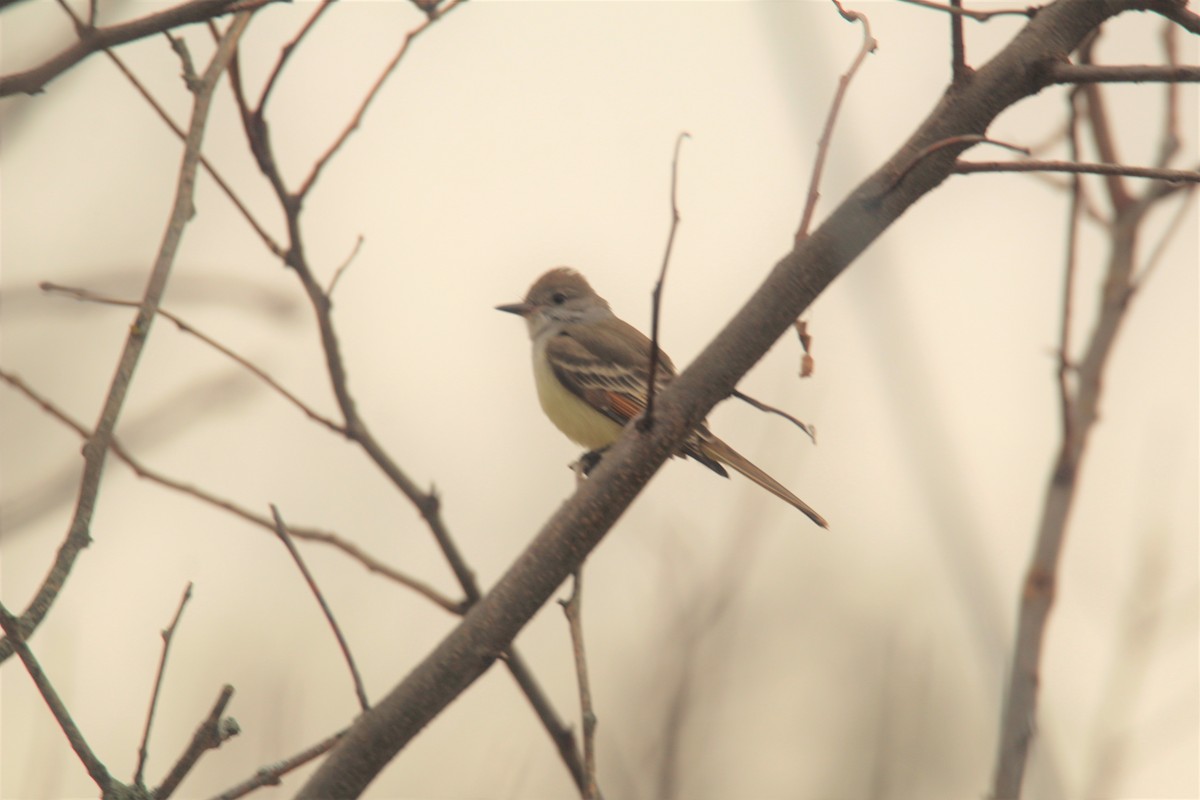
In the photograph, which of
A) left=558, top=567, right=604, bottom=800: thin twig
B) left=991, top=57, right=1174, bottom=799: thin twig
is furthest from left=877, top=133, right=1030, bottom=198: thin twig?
left=991, top=57, right=1174, bottom=799: thin twig

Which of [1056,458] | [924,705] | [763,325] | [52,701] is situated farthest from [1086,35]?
[924,705]

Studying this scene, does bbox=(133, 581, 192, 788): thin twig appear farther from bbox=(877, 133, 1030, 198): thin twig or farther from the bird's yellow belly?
the bird's yellow belly

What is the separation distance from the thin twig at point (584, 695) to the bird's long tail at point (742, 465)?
2.53 m

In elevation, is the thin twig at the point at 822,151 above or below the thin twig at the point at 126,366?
above

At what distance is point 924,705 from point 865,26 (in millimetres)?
3696

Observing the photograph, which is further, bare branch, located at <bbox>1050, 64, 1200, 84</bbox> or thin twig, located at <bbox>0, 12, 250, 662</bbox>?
thin twig, located at <bbox>0, 12, 250, 662</bbox>

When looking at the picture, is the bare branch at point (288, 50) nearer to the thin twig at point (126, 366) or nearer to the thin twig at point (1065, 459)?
the thin twig at point (126, 366)

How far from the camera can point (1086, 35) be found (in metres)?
2.90

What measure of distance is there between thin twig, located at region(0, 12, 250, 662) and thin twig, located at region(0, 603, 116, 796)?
0.09 ft

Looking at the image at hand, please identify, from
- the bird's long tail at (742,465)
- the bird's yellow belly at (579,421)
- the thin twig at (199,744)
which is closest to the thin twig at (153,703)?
the thin twig at (199,744)

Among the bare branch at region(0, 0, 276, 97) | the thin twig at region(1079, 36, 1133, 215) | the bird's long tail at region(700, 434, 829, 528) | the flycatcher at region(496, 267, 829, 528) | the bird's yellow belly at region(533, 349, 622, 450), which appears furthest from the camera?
the bird's yellow belly at region(533, 349, 622, 450)

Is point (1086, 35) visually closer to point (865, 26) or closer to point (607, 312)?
point (865, 26)

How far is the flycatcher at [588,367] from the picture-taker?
24.0 ft

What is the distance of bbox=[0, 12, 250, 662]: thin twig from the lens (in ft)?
9.46
